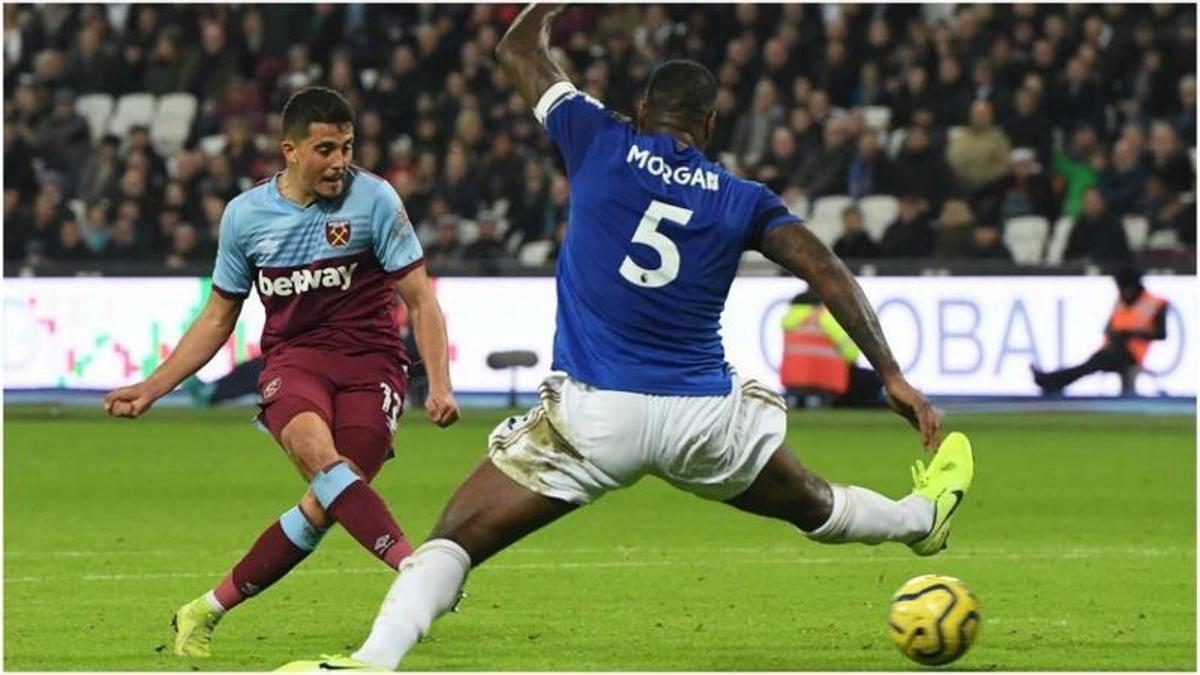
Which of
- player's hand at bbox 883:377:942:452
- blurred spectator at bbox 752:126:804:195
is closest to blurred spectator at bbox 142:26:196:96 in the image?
blurred spectator at bbox 752:126:804:195

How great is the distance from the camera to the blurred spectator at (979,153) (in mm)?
23062

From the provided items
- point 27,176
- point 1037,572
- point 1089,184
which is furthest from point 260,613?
point 27,176

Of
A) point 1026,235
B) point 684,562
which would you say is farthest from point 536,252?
point 684,562

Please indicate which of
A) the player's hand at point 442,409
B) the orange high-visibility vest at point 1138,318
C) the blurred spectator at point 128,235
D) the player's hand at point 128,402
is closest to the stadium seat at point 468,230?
the blurred spectator at point 128,235

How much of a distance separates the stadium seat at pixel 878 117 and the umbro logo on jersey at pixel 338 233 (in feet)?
53.5

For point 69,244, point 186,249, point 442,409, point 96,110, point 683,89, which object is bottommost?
point 69,244

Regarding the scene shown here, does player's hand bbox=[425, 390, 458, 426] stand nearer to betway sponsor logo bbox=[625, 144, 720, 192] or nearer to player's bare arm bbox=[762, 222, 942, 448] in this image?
betway sponsor logo bbox=[625, 144, 720, 192]

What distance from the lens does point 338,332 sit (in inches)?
335

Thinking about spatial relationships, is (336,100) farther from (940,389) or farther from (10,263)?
(10,263)

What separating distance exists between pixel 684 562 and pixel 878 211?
12.2 m

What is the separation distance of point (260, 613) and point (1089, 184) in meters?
14.8

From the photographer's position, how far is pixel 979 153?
2312 cm

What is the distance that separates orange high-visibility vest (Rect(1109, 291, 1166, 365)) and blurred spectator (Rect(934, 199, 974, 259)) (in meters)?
2.41

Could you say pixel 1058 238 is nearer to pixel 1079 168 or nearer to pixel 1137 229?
pixel 1137 229
